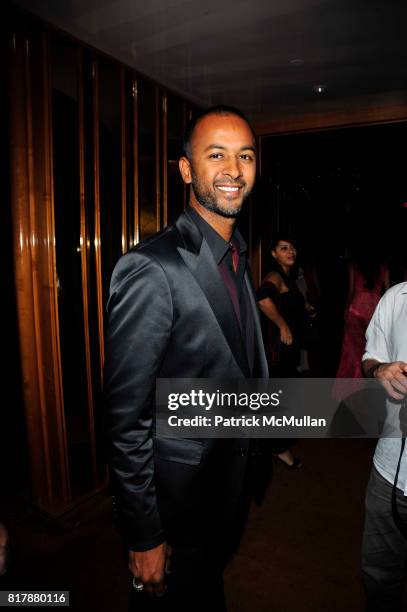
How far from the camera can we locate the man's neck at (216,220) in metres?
1.43

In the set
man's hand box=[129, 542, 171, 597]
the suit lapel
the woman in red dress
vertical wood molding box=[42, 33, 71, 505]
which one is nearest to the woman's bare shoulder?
the woman in red dress

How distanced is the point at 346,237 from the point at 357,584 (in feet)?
19.7

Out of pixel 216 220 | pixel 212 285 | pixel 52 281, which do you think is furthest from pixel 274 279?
pixel 212 285

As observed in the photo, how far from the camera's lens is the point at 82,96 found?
2498 mm

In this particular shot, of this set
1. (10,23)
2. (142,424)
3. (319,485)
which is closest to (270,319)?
(319,485)

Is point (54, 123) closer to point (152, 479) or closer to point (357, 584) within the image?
point (152, 479)

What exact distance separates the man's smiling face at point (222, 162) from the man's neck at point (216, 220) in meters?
0.02

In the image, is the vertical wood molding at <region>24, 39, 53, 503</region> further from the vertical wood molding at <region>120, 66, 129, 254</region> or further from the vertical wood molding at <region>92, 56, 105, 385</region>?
the vertical wood molding at <region>120, 66, 129, 254</region>

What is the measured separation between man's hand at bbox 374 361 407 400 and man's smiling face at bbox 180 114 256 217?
751mm

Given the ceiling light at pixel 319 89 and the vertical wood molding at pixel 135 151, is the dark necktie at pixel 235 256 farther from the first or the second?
the ceiling light at pixel 319 89

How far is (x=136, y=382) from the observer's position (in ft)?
3.65

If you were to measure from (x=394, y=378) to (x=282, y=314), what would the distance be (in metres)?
2.13

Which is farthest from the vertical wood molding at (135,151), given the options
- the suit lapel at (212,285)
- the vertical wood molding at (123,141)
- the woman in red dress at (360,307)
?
the woman in red dress at (360,307)

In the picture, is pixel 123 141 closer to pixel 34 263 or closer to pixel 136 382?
pixel 34 263
